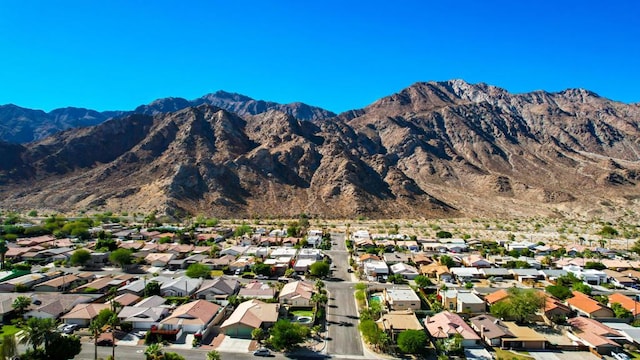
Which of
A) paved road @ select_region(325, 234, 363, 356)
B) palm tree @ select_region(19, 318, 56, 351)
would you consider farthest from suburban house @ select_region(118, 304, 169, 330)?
paved road @ select_region(325, 234, 363, 356)

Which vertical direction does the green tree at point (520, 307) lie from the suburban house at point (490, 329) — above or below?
above

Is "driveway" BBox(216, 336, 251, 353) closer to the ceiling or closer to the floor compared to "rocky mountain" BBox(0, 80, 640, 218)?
closer to the floor

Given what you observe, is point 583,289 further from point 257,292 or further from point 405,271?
point 257,292

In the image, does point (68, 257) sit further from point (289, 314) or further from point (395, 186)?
point (395, 186)

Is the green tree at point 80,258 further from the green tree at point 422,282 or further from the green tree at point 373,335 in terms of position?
the green tree at point 422,282

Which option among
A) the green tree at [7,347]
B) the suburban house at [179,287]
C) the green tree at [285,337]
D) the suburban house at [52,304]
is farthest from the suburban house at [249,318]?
the suburban house at [52,304]

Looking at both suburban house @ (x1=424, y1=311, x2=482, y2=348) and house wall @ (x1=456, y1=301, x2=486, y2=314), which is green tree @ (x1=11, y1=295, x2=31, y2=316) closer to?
suburban house @ (x1=424, y1=311, x2=482, y2=348)

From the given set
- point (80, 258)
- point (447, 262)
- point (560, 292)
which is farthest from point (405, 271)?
point (80, 258)
